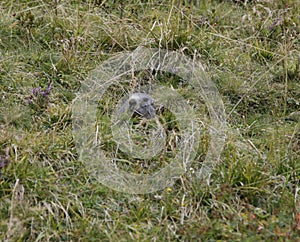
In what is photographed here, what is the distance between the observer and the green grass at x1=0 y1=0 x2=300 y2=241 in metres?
3.26

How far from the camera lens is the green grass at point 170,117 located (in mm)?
3264

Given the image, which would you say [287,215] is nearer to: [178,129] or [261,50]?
[178,129]

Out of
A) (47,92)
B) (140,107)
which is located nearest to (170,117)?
(140,107)

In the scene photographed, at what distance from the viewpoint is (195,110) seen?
4.28 metres

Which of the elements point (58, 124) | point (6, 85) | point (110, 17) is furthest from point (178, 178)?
point (110, 17)

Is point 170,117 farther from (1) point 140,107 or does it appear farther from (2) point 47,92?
(2) point 47,92

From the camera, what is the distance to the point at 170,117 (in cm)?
415

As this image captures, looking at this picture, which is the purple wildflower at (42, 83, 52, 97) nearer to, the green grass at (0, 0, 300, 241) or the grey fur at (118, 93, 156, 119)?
the green grass at (0, 0, 300, 241)

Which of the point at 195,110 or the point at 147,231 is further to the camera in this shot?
the point at 195,110

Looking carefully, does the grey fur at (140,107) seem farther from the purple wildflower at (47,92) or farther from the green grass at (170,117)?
the purple wildflower at (47,92)

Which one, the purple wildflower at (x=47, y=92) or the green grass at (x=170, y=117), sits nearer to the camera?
the green grass at (x=170, y=117)

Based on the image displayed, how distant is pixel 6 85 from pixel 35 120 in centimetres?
47

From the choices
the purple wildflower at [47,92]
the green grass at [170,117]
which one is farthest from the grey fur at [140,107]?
the purple wildflower at [47,92]

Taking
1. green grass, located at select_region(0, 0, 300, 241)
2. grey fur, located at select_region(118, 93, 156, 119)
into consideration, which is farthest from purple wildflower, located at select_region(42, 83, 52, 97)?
grey fur, located at select_region(118, 93, 156, 119)
